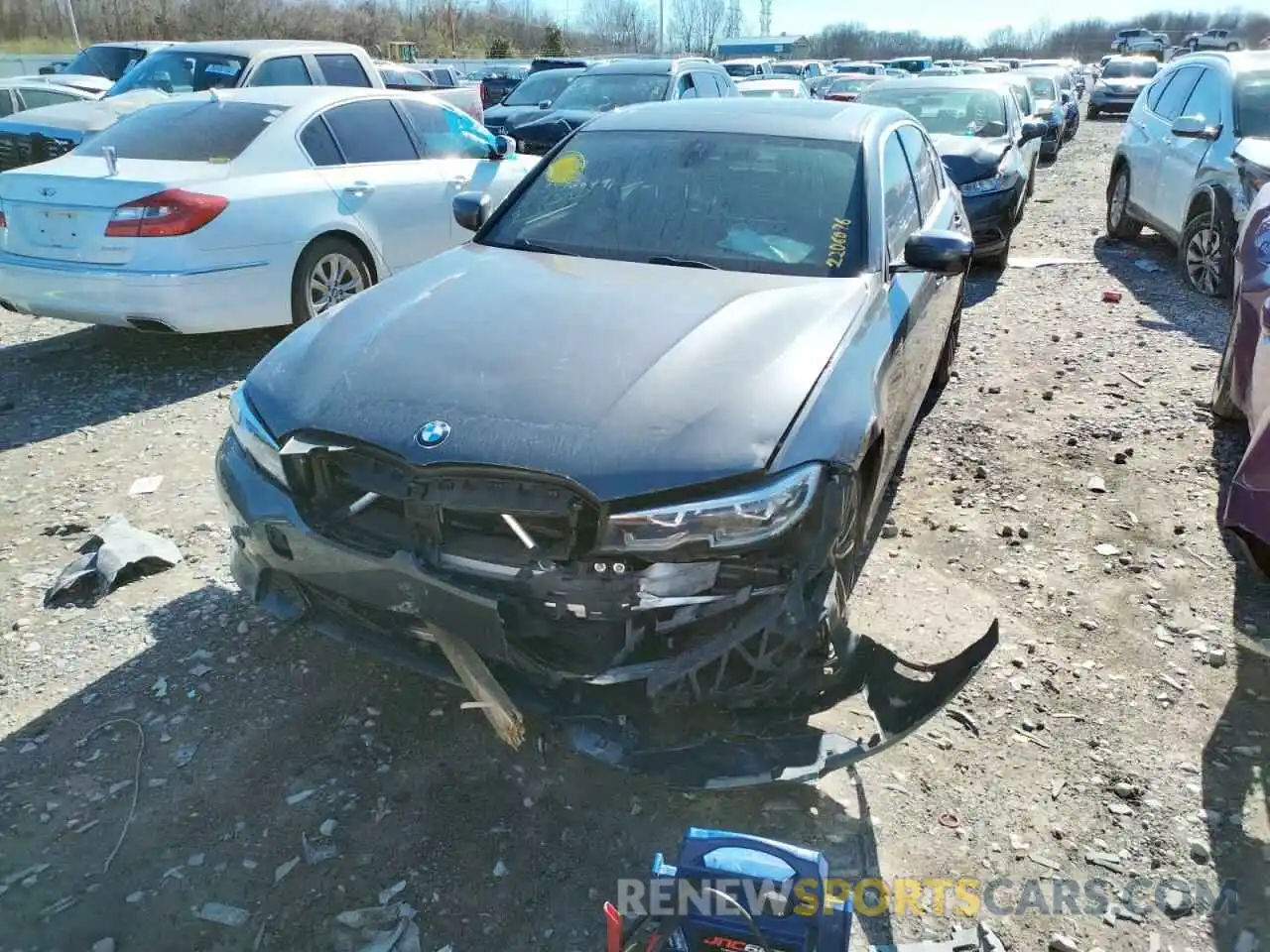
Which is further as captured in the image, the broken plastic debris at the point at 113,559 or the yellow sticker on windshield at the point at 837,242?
the broken plastic debris at the point at 113,559

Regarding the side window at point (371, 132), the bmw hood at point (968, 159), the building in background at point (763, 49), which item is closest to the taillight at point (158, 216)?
the side window at point (371, 132)

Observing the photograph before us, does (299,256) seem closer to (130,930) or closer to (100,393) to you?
(100,393)

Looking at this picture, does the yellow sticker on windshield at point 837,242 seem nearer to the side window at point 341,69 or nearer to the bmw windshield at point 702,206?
the bmw windshield at point 702,206

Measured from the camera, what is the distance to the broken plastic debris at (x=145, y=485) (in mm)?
4379

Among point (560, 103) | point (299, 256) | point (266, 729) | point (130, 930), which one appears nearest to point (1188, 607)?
point (266, 729)

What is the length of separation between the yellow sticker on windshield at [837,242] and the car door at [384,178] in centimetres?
365

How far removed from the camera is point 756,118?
406cm

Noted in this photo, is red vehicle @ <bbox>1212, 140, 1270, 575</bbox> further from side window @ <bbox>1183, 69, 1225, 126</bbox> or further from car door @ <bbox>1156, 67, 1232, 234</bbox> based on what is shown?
side window @ <bbox>1183, 69, 1225, 126</bbox>

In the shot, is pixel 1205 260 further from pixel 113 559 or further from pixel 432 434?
pixel 113 559

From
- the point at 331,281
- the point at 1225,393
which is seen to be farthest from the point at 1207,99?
the point at 331,281

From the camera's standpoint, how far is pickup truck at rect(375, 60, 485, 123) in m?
12.4

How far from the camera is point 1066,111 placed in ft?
69.1

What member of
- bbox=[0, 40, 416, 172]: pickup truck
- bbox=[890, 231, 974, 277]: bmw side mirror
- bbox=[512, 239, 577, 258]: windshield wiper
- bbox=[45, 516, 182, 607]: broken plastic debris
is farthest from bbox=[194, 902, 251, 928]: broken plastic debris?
bbox=[0, 40, 416, 172]: pickup truck

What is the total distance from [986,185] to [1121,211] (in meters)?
2.51
